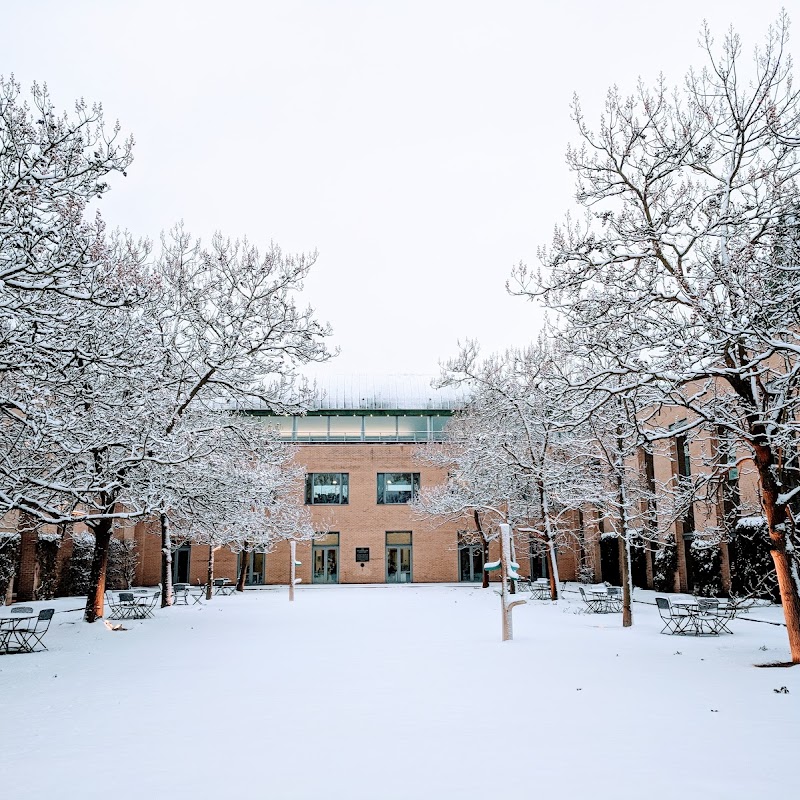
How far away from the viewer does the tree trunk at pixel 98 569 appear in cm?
1830

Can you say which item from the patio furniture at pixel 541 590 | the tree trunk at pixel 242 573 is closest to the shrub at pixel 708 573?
the patio furniture at pixel 541 590

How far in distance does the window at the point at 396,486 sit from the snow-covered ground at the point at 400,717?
85.4 feet

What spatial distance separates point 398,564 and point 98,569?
82.0 ft

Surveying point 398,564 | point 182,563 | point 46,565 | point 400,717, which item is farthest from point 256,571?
point 400,717

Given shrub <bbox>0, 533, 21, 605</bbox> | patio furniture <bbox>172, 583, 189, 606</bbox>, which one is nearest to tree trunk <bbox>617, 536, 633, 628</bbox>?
patio furniture <bbox>172, 583, 189, 606</bbox>

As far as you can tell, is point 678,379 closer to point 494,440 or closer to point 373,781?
point 373,781

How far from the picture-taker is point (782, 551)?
1123 centimetres

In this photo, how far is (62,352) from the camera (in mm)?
9617

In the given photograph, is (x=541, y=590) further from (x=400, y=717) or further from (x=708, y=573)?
(x=400, y=717)

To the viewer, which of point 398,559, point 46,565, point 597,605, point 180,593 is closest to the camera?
point 597,605

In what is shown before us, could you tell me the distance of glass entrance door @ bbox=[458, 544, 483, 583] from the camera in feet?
137

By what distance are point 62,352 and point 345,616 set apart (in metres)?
14.4

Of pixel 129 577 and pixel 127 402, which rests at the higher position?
pixel 127 402

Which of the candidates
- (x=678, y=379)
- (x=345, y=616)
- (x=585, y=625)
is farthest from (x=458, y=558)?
(x=678, y=379)
